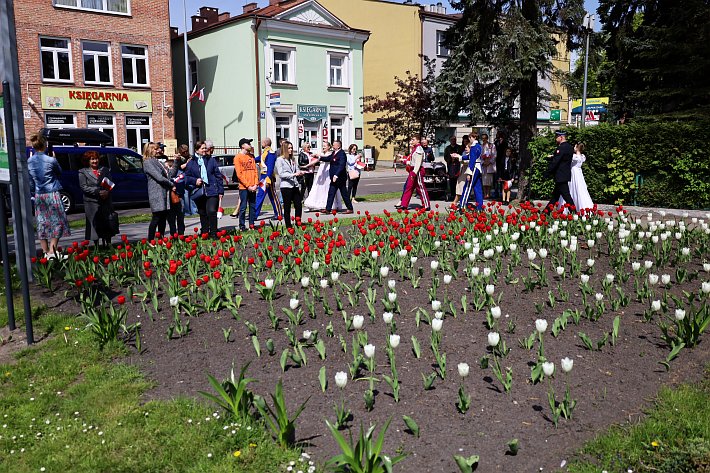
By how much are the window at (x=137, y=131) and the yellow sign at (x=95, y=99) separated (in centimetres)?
49

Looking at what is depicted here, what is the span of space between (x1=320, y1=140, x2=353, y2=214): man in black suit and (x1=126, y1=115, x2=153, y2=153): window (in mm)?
20569

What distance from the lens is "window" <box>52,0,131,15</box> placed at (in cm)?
2975

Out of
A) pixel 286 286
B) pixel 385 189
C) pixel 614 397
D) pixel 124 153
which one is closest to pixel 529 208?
pixel 286 286

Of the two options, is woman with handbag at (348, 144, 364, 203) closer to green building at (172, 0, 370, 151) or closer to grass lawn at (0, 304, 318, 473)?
grass lawn at (0, 304, 318, 473)

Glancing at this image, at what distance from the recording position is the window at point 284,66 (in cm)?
3669

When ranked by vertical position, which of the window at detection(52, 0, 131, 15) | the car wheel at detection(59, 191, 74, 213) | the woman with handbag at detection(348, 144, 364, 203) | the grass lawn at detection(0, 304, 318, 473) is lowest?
the grass lawn at detection(0, 304, 318, 473)

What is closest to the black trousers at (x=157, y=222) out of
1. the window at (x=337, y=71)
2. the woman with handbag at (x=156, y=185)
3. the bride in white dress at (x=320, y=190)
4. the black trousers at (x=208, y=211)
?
the woman with handbag at (x=156, y=185)

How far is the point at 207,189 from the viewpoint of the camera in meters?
11.0

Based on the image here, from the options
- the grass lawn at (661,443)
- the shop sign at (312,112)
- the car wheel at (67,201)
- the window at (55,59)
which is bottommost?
the grass lawn at (661,443)

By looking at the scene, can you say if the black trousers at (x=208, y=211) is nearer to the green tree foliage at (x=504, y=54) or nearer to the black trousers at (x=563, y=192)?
the black trousers at (x=563, y=192)

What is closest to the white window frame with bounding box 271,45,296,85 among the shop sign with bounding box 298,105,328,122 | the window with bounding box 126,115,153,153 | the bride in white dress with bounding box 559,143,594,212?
the shop sign with bounding box 298,105,328,122

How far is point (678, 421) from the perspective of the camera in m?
3.95

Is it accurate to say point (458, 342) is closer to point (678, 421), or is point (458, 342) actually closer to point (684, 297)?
point (678, 421)

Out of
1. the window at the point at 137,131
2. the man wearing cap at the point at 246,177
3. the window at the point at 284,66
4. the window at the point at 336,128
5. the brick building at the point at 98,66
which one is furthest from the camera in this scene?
the window at the point at 336,128
